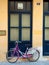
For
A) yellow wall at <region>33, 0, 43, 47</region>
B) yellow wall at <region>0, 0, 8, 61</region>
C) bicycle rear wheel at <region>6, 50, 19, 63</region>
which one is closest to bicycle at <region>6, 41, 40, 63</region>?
bicycle rear wheel at <region>6, 50, 19, 63</region>

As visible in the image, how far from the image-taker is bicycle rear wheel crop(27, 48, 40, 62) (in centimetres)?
1647

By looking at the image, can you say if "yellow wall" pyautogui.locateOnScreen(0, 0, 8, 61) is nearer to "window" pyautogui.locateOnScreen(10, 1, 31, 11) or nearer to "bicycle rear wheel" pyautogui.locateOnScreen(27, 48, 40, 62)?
"window" pyautogui.locateOnScreen(10, 1, 31, 11)

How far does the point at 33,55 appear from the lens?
16594mm

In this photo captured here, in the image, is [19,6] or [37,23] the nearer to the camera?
[37,23]

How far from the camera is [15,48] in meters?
16.3

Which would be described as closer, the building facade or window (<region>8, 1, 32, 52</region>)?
the building facade

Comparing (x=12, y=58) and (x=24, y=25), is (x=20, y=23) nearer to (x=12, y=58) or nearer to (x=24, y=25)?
(x=24, y=25)

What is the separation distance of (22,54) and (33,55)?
0.58 m

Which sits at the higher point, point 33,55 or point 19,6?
point 19,6

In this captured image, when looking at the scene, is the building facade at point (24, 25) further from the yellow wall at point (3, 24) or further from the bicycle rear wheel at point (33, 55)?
the bicycle rear wheel at point (33, 55)

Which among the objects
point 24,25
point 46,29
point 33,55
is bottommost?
point 33,55

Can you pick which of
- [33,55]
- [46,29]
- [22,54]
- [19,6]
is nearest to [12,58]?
[22,54]

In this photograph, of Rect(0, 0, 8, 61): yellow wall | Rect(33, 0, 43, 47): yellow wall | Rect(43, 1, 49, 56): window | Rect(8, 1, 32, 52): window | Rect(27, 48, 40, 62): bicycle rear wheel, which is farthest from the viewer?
Rect(43, 1, 49, 56): window

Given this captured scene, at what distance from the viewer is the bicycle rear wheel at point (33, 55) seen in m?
16.5
